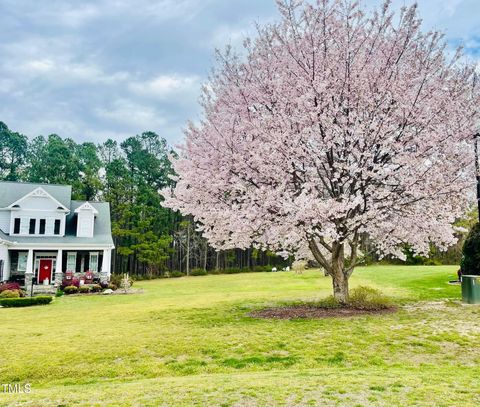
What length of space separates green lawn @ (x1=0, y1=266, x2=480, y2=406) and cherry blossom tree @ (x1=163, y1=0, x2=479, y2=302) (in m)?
3.09

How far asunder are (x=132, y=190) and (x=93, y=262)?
18722 mm

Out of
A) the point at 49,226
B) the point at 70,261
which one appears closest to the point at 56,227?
the point at 49,226

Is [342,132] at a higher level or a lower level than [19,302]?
higher

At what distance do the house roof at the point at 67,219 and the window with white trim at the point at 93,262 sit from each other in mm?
1381

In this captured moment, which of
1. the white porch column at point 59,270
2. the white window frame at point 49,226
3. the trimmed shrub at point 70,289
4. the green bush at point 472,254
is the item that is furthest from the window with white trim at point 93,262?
the green bush at point 472,254

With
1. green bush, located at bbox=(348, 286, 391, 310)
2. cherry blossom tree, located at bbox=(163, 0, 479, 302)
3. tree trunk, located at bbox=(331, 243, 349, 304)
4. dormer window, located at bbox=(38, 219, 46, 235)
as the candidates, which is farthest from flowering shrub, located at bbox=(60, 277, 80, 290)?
green bush, located at bbox=(348, 286, 391, 310)

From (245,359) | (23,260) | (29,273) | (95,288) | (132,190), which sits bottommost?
(245,359)

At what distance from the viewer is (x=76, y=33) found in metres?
16.5

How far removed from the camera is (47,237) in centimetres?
3086

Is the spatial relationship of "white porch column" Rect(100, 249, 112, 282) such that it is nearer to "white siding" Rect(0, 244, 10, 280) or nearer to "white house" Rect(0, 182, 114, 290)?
"white house" Rect(0, 182, 114, 290)

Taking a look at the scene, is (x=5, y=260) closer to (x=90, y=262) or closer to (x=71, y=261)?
(x=71, y=261)

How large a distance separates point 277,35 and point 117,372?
37.6ft

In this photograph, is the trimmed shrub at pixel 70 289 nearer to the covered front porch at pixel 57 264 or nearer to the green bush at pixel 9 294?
the covered front porch at pixel 57 264

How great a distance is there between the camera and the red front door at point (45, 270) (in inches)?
1219
